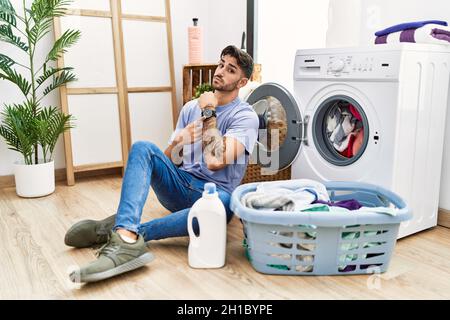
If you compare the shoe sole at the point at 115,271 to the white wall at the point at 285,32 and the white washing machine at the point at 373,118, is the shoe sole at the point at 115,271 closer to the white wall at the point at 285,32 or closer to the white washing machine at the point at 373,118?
the white washing machine at the point at 373,118

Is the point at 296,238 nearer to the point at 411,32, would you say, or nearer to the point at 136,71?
the point at 411,32

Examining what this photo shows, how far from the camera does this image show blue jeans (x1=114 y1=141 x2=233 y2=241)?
5.32 ft

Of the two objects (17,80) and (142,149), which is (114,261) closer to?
(142,149)

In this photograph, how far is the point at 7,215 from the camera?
91.6 inches

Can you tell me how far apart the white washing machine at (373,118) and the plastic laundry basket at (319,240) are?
0.33 metres

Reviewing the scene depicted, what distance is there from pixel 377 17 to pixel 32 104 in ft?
6.77

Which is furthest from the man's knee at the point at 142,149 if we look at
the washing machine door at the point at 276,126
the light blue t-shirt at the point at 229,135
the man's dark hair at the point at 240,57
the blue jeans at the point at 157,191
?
the washing machine door at the point at 276,126

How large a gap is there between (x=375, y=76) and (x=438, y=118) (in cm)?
43

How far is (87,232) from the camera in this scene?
5.89 feet

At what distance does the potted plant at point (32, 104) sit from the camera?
2.58m

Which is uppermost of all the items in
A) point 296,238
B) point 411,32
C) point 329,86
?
point 411,32

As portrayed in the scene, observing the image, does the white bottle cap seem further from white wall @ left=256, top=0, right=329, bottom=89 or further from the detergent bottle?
white wall @ left=256, top=0, right=329, bottom=89

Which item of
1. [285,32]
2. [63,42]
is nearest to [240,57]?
[285,32]
